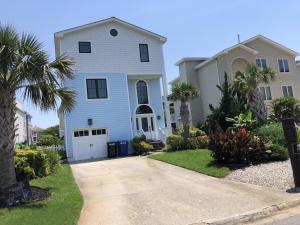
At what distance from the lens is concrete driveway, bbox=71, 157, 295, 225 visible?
30.0 feet

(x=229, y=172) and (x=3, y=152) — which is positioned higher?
(x=3, y=152)

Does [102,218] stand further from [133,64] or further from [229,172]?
[133,64]

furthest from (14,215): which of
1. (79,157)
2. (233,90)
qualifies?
(233,90)

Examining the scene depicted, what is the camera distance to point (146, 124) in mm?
29797

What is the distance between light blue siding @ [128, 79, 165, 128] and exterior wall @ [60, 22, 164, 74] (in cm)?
114

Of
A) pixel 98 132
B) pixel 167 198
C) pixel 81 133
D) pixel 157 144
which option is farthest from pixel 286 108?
pixel 167 198

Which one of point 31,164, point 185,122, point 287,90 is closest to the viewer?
point 31,164

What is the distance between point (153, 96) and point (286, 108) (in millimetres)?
10403

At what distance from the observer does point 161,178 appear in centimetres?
1479

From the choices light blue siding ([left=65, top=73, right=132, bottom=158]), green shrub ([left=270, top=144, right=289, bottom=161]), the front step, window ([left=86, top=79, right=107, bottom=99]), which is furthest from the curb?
window ([left=86, top=79, right=107, bottom=99])

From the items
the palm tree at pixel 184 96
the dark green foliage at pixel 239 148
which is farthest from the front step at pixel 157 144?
the dark green foliage at pixel 239 148

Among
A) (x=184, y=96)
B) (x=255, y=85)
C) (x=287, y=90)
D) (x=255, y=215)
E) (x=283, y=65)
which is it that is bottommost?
(x=255, y=215)

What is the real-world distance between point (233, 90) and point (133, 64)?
8.19m

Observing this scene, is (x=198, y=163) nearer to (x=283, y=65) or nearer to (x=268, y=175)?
(x=268, y=175)
